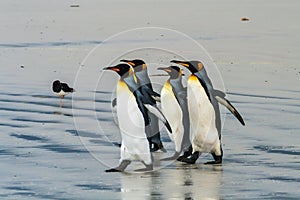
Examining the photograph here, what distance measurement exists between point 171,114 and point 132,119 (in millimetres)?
722

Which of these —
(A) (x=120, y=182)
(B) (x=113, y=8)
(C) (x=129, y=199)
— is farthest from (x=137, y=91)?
(B) (x=113, y=8)

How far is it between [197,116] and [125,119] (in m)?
0.73

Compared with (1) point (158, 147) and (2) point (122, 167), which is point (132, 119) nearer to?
(2) point (122, 167)

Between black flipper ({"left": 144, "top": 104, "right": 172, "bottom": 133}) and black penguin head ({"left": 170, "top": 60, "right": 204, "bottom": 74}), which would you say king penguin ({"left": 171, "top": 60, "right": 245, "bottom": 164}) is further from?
black flipper ({"left": 144, "top": 104, "right": 172, "bottom": 133})

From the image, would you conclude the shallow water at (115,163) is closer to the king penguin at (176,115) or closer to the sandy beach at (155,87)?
the sandy beach at (155,87)

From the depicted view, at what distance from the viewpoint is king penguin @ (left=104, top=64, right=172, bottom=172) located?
748cm

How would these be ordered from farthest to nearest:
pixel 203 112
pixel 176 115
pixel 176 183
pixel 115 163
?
pixel 176 115
pixel 203 112
pixel 115 163
pixel 176 183

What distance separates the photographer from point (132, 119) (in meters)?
7.54

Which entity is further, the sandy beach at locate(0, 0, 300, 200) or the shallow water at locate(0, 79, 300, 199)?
the sandy beach at locate(0, 0, 300, 200)

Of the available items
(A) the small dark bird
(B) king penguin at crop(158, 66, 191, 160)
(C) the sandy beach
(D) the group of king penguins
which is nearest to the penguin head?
(D) the group of king penguins

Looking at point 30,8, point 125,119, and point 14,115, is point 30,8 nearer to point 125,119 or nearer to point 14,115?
point 14,115

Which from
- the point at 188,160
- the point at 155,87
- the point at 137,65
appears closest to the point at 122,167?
the point at 188,160

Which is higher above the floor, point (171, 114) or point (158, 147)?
point (171, 114)

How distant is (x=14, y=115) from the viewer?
1037 centimetres
